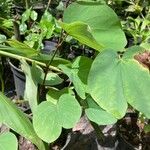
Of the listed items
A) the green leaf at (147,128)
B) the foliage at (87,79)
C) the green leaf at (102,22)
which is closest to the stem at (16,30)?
the foliage at (87,79)

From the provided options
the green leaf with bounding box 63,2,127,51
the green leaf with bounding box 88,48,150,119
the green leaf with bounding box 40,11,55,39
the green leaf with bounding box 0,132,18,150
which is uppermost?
the green leaf with bounding box 63,2,127,51

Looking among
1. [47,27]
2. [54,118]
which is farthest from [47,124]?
[47,27]

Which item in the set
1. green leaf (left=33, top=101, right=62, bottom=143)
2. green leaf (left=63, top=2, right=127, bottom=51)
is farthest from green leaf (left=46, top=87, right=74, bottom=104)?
green leaf (left=63, top=2, right=127, bottom=51)

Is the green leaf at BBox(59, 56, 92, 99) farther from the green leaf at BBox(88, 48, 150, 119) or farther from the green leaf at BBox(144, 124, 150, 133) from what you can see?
the green leaf at BBox(144, 124, 150, 133)

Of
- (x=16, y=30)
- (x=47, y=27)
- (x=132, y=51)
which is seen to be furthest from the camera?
(x=16, y=30)

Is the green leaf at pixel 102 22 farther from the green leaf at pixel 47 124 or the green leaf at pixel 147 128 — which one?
the green leaf at pixel 147 128

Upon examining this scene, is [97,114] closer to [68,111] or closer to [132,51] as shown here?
[68,111]

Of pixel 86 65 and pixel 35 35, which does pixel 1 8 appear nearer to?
pixel 35 35
